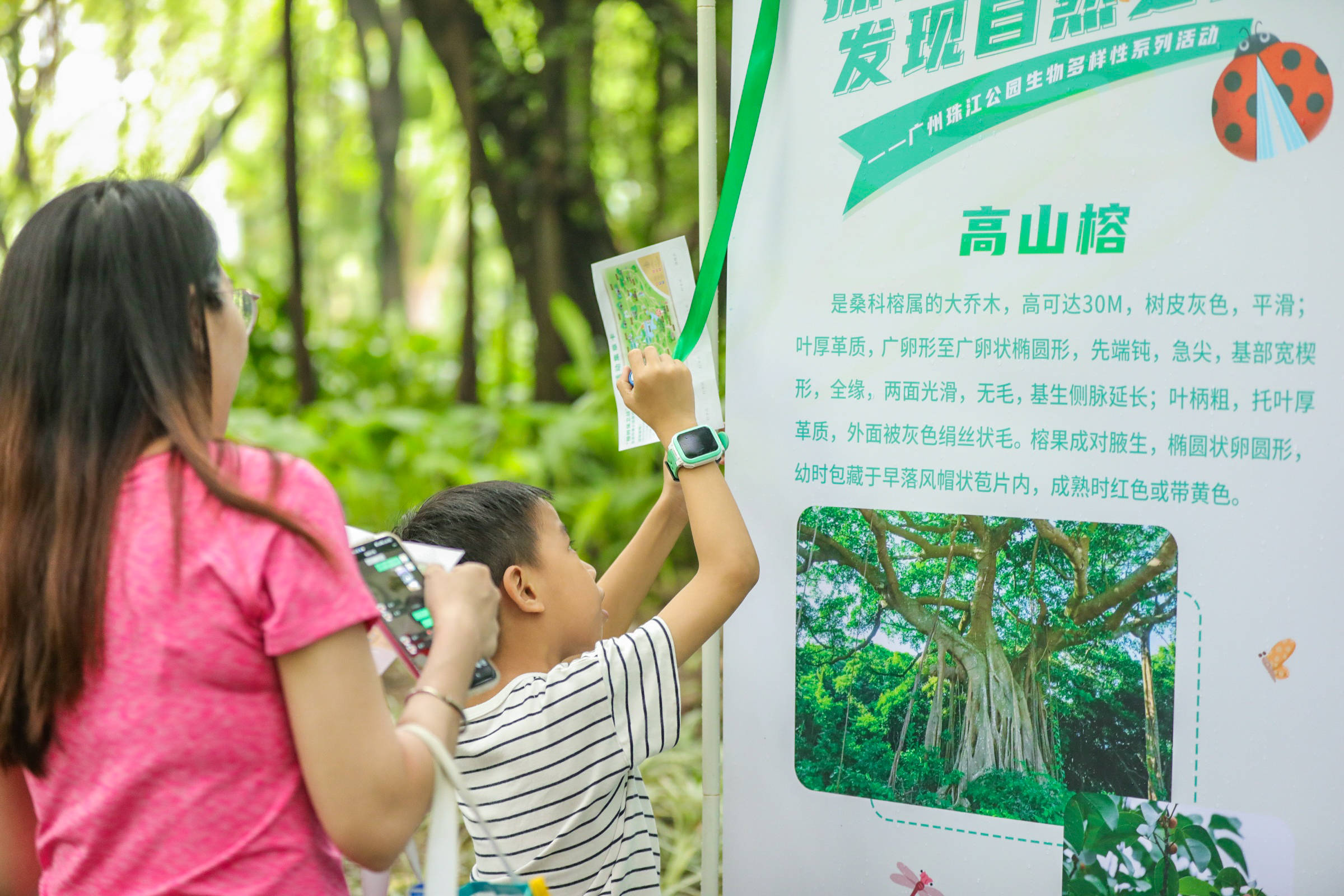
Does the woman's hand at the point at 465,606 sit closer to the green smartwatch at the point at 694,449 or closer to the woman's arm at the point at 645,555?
the green smartwatch at the point at 694,449

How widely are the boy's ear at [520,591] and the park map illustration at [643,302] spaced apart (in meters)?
0.49

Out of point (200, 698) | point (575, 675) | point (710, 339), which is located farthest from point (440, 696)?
point (710, 339)

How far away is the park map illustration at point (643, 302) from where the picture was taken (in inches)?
68.2

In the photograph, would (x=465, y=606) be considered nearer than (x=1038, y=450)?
Yes

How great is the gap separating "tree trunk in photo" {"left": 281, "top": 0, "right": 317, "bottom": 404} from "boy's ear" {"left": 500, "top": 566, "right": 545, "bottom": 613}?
366cm

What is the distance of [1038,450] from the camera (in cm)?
153

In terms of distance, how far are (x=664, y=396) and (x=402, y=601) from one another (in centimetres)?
60

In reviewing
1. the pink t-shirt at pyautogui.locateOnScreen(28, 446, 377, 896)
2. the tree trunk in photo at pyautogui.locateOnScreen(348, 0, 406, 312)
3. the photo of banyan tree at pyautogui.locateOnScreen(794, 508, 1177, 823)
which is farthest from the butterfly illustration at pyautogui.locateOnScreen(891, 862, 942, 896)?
the tree trunk in photo at pyautogui.locateOnScreen(348, 0, 406, 312)

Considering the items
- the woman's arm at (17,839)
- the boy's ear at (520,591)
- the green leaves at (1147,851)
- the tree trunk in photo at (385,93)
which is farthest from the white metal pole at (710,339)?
the tree trunk in photo at (385,93)

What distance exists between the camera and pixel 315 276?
514 inches

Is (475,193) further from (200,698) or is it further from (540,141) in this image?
(200,698)

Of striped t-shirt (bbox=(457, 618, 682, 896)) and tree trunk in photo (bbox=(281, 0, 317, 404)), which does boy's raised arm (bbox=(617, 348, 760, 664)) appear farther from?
tree trunk in photo (bbox=(281, 0, 317, 404))

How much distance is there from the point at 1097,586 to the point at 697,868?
1.68 metres

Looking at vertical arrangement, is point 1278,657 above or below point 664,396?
below
